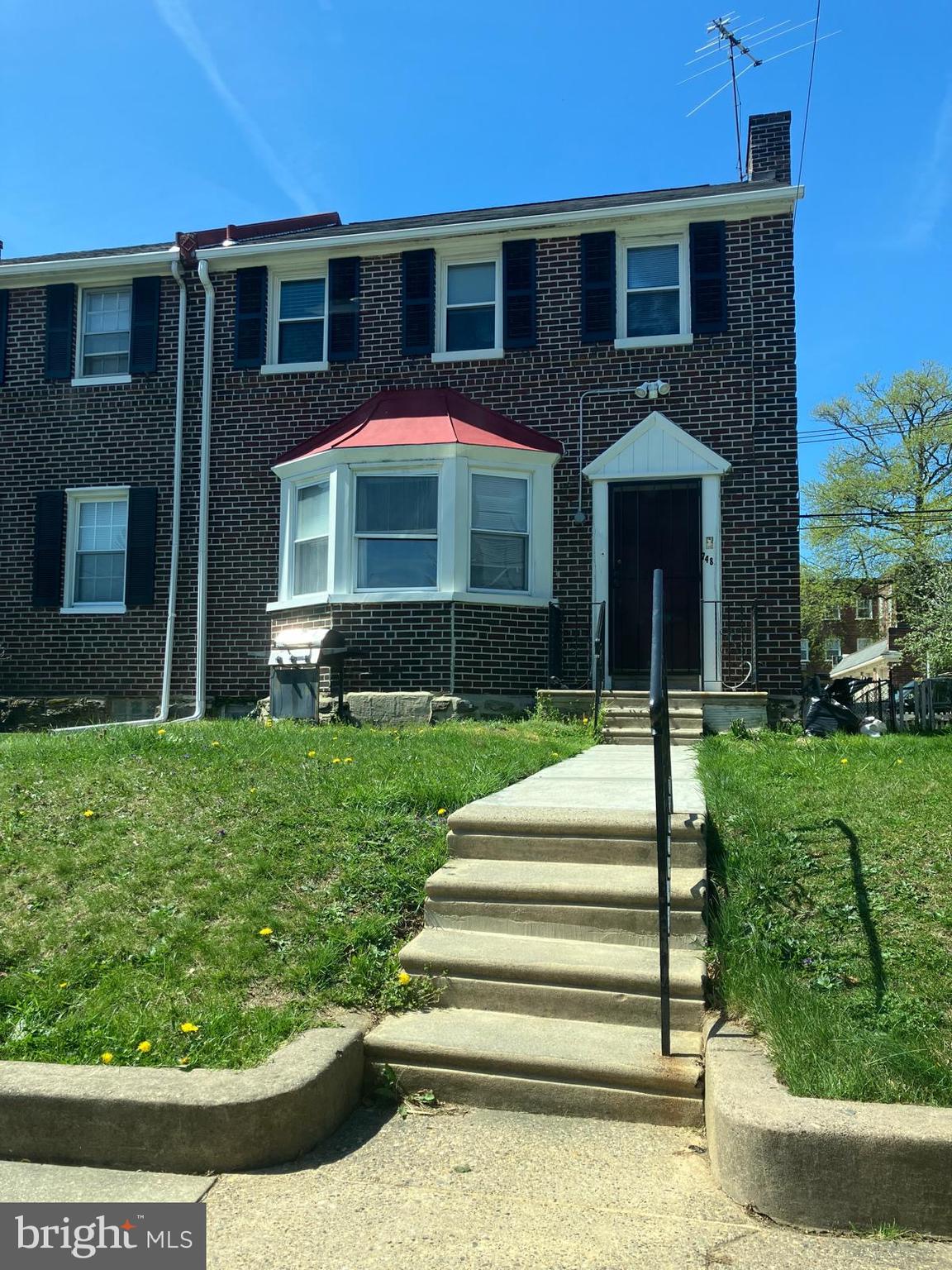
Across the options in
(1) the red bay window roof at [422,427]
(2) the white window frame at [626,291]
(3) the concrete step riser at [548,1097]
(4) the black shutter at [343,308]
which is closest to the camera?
(3) the concrete step riser at [548,1097]

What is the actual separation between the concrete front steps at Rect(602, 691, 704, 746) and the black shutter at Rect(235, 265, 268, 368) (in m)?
6.31

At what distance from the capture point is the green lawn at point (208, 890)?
3.71 meters

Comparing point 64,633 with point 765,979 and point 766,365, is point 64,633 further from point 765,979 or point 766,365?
point 765,979

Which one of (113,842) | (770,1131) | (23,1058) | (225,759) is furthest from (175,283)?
(770,1131)

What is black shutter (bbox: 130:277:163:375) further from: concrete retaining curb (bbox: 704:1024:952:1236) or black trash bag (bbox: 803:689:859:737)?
concrete retaining curb (bbox: 704:1024:952:1236)

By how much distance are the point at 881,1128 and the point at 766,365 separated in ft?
32.1

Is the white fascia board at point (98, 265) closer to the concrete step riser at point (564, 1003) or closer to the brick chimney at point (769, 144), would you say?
the brick chimney at point (769, 144)

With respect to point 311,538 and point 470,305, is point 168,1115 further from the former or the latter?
point 470,305

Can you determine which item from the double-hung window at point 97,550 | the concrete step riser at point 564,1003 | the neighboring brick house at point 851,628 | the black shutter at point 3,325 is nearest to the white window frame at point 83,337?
the black shutter at point 3,325

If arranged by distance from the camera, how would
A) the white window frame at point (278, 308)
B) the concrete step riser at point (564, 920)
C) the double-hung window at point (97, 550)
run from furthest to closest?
the double-hung window at point (97, 550), the white window frame at point (278, 308), the concrete step riser at point (564, 920)

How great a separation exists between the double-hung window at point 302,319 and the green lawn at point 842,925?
8.79 meters

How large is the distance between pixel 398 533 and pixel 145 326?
15.5 feet

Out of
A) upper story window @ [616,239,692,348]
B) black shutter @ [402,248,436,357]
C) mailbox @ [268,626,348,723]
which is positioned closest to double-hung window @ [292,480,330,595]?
mailbox @ [268,626,348,723]

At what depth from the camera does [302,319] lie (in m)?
12.7
